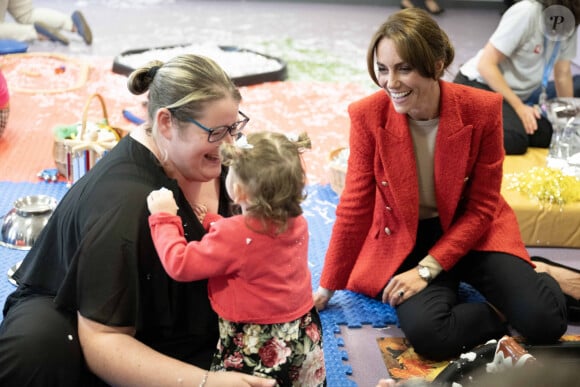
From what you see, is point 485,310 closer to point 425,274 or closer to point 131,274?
point 425,274

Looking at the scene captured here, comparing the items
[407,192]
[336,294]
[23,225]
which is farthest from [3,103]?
[407,192]

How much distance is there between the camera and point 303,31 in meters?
6.34

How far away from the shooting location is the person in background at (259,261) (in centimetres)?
150

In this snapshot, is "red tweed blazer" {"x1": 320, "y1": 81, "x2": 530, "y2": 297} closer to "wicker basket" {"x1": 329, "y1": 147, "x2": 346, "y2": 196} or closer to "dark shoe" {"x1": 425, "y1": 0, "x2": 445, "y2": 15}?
"wicker basket" {"x1": 329, "y1": 147, "x2": 346, "y2": 196}

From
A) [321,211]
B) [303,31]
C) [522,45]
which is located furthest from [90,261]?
[303,31]

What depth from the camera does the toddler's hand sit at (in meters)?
1.53

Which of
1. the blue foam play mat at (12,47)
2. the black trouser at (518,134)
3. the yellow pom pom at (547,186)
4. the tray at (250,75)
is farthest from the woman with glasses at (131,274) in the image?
the blue foam play mat at (12,47)

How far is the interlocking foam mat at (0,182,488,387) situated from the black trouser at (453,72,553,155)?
77cm

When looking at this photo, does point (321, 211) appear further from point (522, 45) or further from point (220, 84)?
point (220, 84)

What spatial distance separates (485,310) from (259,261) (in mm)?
1001

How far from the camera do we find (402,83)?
6.98ft

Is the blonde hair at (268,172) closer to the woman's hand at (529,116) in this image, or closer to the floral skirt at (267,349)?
the floral skirt at (267,349)

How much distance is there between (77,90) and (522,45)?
236cm

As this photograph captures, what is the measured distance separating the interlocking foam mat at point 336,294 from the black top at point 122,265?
596 mm
